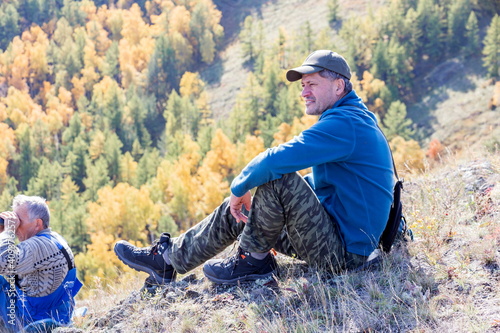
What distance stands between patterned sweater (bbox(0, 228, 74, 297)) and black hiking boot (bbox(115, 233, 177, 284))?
526 millimetres

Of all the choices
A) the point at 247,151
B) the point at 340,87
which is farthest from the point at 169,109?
the point at 340,87

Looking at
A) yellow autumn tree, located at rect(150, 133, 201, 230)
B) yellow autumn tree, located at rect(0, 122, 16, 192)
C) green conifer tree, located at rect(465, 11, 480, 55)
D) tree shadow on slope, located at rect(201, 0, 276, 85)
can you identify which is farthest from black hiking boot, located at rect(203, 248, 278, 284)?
tree shadow on slope, located at rect(201, 0, 276, 85)

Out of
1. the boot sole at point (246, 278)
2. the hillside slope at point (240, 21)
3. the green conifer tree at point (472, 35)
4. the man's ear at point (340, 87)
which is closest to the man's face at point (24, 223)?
the boot sole at point (246, 278)

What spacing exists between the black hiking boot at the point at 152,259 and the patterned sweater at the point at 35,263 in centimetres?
53

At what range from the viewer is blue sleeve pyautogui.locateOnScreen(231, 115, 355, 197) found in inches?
125

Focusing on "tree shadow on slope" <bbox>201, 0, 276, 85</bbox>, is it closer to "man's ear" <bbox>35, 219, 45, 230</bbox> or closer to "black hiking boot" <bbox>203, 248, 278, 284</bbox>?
"man's ear" <bbox>35, 219, 45, 230</bbox>

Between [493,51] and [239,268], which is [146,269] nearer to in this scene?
[239,268]

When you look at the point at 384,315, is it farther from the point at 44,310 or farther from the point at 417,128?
the point at 417,128

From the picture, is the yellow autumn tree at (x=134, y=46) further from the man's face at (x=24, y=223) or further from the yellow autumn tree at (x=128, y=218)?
the man's face at (x=24, y=223)

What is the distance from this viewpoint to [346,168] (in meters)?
3.45

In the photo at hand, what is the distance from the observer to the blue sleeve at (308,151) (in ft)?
10.4

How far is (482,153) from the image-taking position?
23.3 feet

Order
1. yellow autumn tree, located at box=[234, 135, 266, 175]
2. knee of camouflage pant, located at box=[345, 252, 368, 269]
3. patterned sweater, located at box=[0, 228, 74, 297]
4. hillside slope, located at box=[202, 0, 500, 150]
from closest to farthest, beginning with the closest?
knee of camouflage pant, located at box=[345, 252, 368, 269], patterned sweater, located at box=[0, 228, 74, 297], hillside slope, located at box=[202, 0, 500, 150], yellow autumn tree, located at box=[234, 135, 266, 175]

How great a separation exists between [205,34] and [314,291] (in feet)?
300
